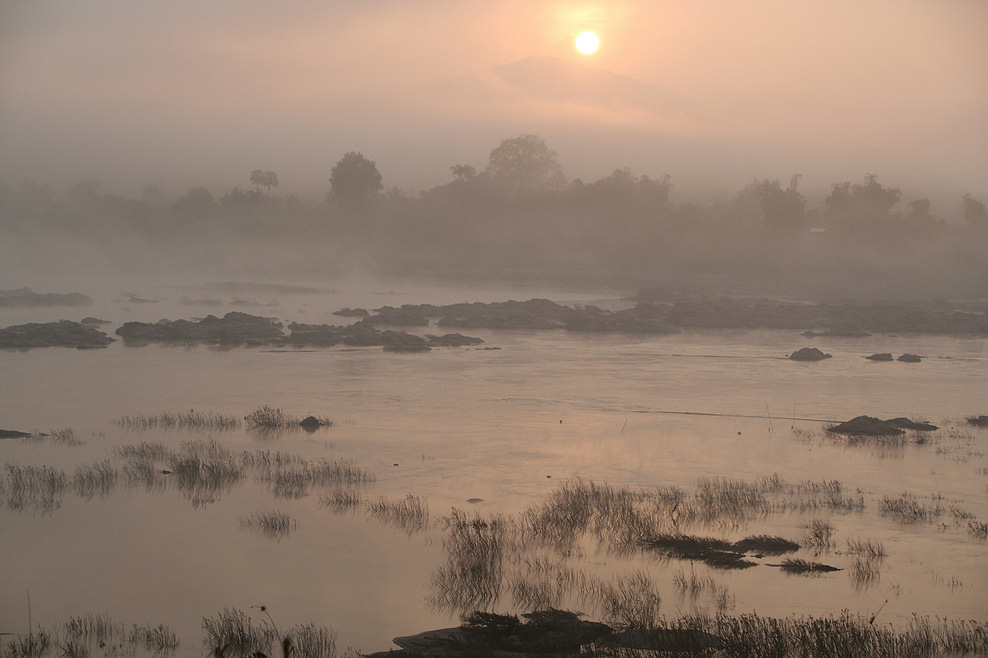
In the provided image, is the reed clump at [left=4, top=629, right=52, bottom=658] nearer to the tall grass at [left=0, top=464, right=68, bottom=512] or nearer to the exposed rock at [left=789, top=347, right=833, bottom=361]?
the tall grass at [left=0, top=464, right=68, bottom=512]

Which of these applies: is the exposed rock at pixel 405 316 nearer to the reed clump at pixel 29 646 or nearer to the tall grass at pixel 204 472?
the tall grass at pixel 204 472

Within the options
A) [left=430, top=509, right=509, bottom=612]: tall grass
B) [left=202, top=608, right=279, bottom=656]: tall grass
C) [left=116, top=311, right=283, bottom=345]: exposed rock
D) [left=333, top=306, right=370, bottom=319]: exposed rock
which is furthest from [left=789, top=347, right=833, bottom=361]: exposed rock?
[left=202, top=608, right=279, bottom=656]: tall grass

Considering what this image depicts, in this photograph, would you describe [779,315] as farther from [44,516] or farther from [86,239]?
[86,239]

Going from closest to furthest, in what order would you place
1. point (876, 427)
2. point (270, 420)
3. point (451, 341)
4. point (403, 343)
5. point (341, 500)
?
1. point (341, 500)
2. point (876, 427)
3. point (270, 420)
4. point (403, 343)
5. point (451, 341)

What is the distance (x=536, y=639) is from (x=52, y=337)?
25772mm

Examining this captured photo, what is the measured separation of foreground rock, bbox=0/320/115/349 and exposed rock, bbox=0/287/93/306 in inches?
651

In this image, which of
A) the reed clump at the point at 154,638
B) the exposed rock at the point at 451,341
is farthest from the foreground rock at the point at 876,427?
the exposed rock at the point at 451,341

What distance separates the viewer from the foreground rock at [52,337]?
96.5 ft

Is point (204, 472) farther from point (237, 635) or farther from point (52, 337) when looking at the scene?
point (52, 337)

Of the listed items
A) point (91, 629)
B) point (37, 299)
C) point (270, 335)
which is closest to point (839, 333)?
point (270, 335)

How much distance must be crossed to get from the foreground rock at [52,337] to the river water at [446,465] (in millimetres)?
901

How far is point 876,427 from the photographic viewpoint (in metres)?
16.7

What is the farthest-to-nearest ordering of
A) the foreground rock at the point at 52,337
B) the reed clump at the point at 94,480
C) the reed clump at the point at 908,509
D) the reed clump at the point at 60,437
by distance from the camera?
the foreground rock at the point at 52,337, the reed clump at the point at 60,437, the reed clump at the point at 94,480, the reed clump at the point at 908,509

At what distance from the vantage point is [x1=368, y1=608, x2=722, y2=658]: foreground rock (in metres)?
7.58
